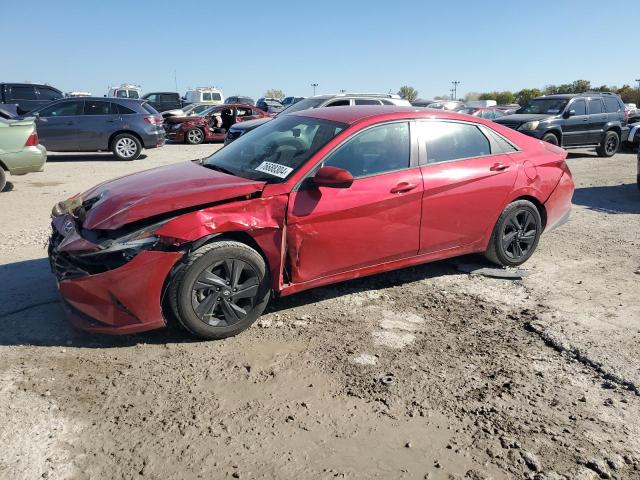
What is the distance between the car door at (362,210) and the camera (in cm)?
396

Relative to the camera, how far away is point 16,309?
13.8 ft

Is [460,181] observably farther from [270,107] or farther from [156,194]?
[270,107]

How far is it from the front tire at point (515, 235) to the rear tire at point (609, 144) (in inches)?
472

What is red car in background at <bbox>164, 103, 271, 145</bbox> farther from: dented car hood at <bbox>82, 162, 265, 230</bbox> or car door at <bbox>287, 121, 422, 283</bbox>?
car door at <bbox>287, 121, 422, 283</bbox>

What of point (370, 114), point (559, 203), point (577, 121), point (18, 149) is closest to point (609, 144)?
point (577, 121)

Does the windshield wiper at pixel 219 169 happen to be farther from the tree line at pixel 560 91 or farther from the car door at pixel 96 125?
the tree line at pixel 560 91

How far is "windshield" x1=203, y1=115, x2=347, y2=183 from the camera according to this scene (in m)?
4.15

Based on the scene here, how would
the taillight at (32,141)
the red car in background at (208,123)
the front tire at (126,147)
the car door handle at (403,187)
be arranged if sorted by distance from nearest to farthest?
the car door handle at (403,187)
the taillight at (32,141)
the front tire at (126,147)
the red car in background at (208,123)

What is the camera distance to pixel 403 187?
172 inches

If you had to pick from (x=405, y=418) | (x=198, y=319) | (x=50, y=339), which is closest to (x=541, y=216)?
(x=405, y=418)

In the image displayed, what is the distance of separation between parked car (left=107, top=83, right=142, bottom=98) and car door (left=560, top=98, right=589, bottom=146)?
2303 centimetres

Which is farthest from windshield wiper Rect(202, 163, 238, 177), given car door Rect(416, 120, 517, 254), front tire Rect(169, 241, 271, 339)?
car door Rect(416, 120, 517, 254)

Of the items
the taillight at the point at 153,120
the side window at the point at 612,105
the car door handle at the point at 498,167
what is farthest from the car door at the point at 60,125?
the side window at the point at 612,105

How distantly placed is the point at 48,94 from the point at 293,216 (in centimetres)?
1873
